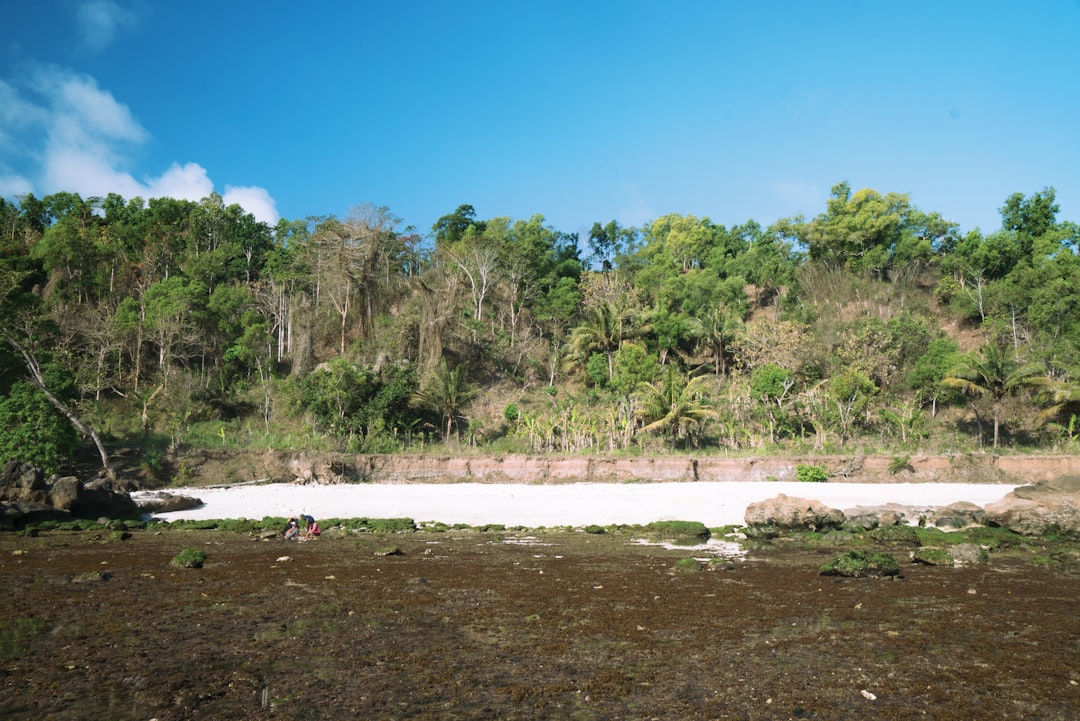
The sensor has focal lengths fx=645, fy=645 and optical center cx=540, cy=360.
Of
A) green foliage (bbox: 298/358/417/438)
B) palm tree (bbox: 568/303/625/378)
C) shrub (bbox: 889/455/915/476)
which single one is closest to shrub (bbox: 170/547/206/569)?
green foliage (bbox: 298/358/417/438)

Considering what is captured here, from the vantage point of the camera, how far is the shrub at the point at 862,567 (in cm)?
1005

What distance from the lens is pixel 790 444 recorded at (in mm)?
28625

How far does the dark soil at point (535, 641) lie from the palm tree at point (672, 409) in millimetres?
18631

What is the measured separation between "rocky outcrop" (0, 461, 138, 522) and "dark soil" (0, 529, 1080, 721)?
8.08m

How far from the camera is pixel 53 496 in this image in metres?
18.5

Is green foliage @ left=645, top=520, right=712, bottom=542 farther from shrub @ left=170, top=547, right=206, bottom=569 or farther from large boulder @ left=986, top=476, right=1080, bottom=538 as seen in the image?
shrub @ left=170, top=547, right=206, bottom=569

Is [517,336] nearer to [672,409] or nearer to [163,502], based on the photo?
[672,409]

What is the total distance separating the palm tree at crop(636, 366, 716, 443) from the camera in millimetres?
30047

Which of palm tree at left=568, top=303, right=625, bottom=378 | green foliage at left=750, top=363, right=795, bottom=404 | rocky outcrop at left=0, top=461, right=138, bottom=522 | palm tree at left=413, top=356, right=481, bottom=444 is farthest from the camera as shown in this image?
palm tree at left=568, top=303, right=625, bottom=378

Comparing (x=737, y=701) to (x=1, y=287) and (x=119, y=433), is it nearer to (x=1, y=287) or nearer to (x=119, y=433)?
(x=119, y=433)

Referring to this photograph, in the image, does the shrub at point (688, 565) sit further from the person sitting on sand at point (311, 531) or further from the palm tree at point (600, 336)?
the palm tree at point (600, 336)

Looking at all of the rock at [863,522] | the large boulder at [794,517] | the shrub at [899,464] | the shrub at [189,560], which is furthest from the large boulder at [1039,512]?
the shrub at [189,560]

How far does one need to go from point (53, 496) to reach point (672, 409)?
23.4 metres

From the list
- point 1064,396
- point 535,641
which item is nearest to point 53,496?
point 535,641
